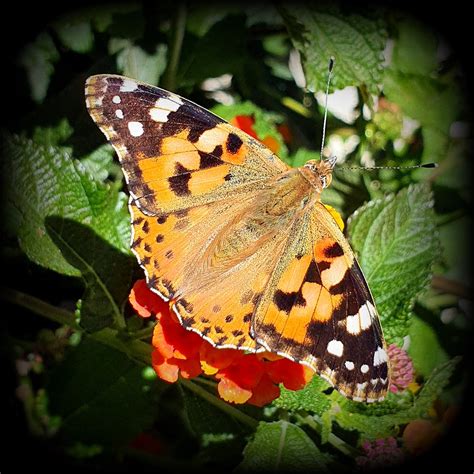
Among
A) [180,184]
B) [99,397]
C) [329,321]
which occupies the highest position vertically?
[180,184]

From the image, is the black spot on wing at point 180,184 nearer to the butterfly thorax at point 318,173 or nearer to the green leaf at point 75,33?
the butterfly thorax at point 318,173

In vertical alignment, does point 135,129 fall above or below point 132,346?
above

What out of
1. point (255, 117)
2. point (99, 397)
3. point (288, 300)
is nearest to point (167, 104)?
point (288, 300)

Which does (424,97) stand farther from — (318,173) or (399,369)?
(399,369)

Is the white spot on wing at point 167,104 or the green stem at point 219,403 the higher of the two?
the white spot on wing at point 167,104

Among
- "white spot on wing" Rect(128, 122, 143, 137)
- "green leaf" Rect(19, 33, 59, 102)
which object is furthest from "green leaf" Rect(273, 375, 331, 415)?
"green leaf" Rect(19, 33, 59, 102)

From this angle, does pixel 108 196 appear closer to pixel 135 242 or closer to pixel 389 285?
pixel 135 242

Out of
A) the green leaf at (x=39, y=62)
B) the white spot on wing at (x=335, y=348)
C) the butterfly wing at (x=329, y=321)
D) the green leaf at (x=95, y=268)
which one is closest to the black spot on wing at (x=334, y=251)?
the butterfly wing at (x=329, y=321)
